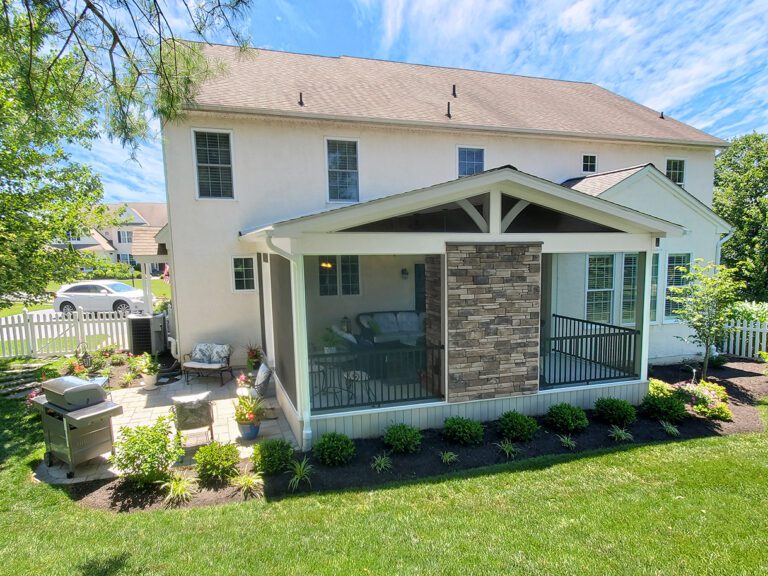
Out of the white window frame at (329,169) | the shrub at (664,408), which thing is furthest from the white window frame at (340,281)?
the shrub at (664,408)

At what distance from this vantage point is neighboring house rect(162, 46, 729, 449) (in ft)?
20.5

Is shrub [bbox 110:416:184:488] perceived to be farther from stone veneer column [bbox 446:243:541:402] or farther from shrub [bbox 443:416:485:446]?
stone veneer column [bbox 446:243:541:402]

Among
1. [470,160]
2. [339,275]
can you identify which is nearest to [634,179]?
[470,160]

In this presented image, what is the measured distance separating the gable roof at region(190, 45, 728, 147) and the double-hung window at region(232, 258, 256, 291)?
3566 millimetres

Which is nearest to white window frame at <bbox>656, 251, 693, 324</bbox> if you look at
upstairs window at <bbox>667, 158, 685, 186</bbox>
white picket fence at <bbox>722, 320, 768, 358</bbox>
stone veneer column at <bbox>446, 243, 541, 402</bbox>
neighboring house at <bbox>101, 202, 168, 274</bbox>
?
white picket fence at <bbox>722, 320, 768, 358</bbox>

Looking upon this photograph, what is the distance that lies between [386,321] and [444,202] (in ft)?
17.1

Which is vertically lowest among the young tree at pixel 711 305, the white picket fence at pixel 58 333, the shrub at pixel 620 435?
the shrub at pixel 620 435

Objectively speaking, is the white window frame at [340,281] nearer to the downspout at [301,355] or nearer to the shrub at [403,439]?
the downspout at [301,355]

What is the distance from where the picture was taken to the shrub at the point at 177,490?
15.3ft

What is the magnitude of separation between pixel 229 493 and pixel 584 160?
1298 centimetres

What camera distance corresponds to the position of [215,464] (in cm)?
504

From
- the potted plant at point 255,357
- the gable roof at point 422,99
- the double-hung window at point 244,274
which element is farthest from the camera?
the gable roof at point 422,99

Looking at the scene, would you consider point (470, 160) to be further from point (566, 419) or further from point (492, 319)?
point (566, 419)

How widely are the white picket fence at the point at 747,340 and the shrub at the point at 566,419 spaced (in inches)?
286
